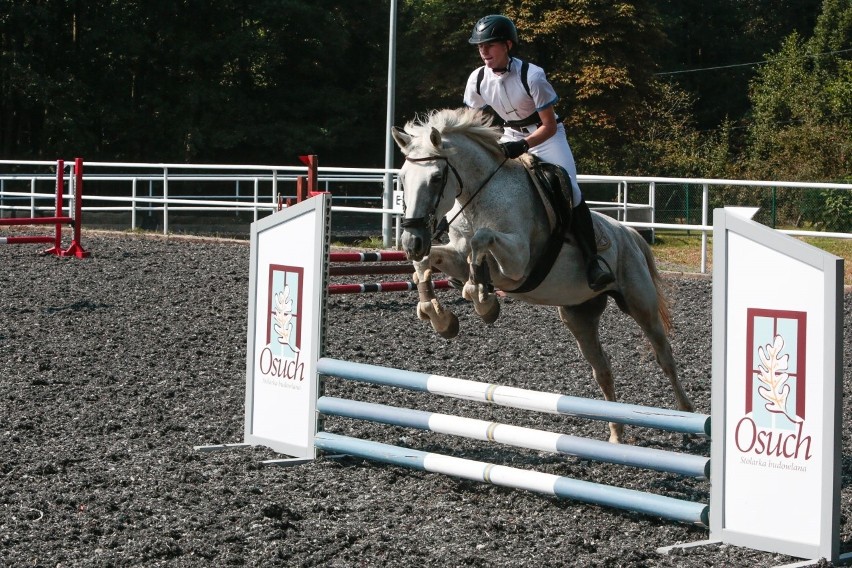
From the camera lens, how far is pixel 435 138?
552cm

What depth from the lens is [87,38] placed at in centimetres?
3372

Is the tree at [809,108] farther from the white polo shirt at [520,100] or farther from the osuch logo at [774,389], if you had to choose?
the osuch logo at [774,389]

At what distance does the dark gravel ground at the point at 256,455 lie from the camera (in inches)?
169

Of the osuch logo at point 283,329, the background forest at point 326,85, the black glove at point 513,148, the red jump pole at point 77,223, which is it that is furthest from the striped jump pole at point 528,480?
the background forest at point 326,85

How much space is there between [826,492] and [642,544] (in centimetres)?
76

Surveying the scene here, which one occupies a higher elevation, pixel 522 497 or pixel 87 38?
pixel 87 38

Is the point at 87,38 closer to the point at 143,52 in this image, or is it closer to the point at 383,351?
the point at 143,52

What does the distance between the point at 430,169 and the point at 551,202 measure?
0.85 metres

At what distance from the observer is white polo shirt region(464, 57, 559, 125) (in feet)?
19.2

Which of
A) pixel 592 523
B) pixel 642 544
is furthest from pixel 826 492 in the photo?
pixel 592 523

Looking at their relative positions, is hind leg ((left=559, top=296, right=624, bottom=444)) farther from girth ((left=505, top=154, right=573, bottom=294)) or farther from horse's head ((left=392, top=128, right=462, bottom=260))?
horse's head ((left=392, top=128, right=462, bottom=260))

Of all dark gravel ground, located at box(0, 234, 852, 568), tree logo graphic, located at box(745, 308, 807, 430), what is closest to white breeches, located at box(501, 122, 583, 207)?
dark gravel ground, located at box(0, 234, 852, 568)

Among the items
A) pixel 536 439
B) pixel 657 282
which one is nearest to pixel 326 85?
pixel 657 282

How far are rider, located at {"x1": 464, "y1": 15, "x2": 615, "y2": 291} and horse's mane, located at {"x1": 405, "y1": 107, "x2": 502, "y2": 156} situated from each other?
79 mm
